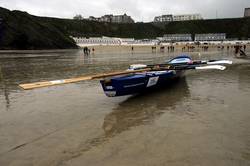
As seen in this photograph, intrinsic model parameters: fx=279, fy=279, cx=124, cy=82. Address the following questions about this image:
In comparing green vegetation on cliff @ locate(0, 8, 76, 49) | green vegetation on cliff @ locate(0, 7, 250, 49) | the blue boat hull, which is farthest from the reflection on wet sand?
green vegetation on cliff @ locate(0, 8, 76, 49)

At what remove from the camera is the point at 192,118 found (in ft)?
29.4

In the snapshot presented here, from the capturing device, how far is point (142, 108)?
1047 centimetres

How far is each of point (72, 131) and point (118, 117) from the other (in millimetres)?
1910

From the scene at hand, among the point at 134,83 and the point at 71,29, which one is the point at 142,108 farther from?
the point at 71,29

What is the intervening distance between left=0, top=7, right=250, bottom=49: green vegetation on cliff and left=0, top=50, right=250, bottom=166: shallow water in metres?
27.3

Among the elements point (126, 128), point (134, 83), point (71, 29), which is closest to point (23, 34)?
point (134, 83)

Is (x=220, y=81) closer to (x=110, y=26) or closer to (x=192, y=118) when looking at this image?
(x=192, y=118)

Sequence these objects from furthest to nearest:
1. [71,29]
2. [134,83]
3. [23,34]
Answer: [71,29], [23,34], [134,83]

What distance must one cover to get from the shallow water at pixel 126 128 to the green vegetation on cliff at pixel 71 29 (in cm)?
2733

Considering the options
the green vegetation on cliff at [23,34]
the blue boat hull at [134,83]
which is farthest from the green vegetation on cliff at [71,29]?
the blue boat hull at [134,83]

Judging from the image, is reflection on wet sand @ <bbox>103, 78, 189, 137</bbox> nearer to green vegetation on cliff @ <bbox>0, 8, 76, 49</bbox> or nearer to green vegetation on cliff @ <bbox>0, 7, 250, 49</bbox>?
green vegetation on cliff @ <bbox>0, 7, 250, 49</bbox>

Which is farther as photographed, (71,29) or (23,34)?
(71,29)

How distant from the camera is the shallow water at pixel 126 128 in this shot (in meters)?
6.23

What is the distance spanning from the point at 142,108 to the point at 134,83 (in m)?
1.50
